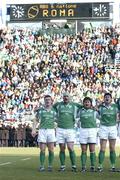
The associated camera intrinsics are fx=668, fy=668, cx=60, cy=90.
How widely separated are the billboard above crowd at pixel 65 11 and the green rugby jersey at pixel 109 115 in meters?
35.7

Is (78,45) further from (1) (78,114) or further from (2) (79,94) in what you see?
(1) (78,114)

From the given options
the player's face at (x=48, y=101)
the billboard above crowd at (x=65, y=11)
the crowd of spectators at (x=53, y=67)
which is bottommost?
the player's face at (x=48, y=101)

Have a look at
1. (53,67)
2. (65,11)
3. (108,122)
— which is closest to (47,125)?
(108,122)

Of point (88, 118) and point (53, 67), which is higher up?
point (53, 67)

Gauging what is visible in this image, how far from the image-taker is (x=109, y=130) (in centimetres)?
1769

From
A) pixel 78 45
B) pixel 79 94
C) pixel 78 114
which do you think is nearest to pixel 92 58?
pixel 78 45

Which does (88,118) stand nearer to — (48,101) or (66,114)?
Answer: (66,114)

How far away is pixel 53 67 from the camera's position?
157ft

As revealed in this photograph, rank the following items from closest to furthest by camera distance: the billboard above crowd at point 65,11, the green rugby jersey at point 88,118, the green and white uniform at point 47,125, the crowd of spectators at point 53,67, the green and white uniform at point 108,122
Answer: the green and white uniform at point 108,122
the green and white uniform at point 47,125
the green rugby jersey at point 88,118
the crowd of spectators at point 53,67
the billboard above crowd at point 65,11

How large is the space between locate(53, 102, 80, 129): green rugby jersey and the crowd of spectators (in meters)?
22.5

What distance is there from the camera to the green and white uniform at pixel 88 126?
17.8 m

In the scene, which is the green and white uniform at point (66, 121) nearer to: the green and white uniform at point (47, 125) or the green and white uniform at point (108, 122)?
the green and white uniform at point (47, 125)

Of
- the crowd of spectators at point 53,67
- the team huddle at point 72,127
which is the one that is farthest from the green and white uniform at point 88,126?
the crowd of spectators at point 53,67

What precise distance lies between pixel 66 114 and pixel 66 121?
0.64ft
